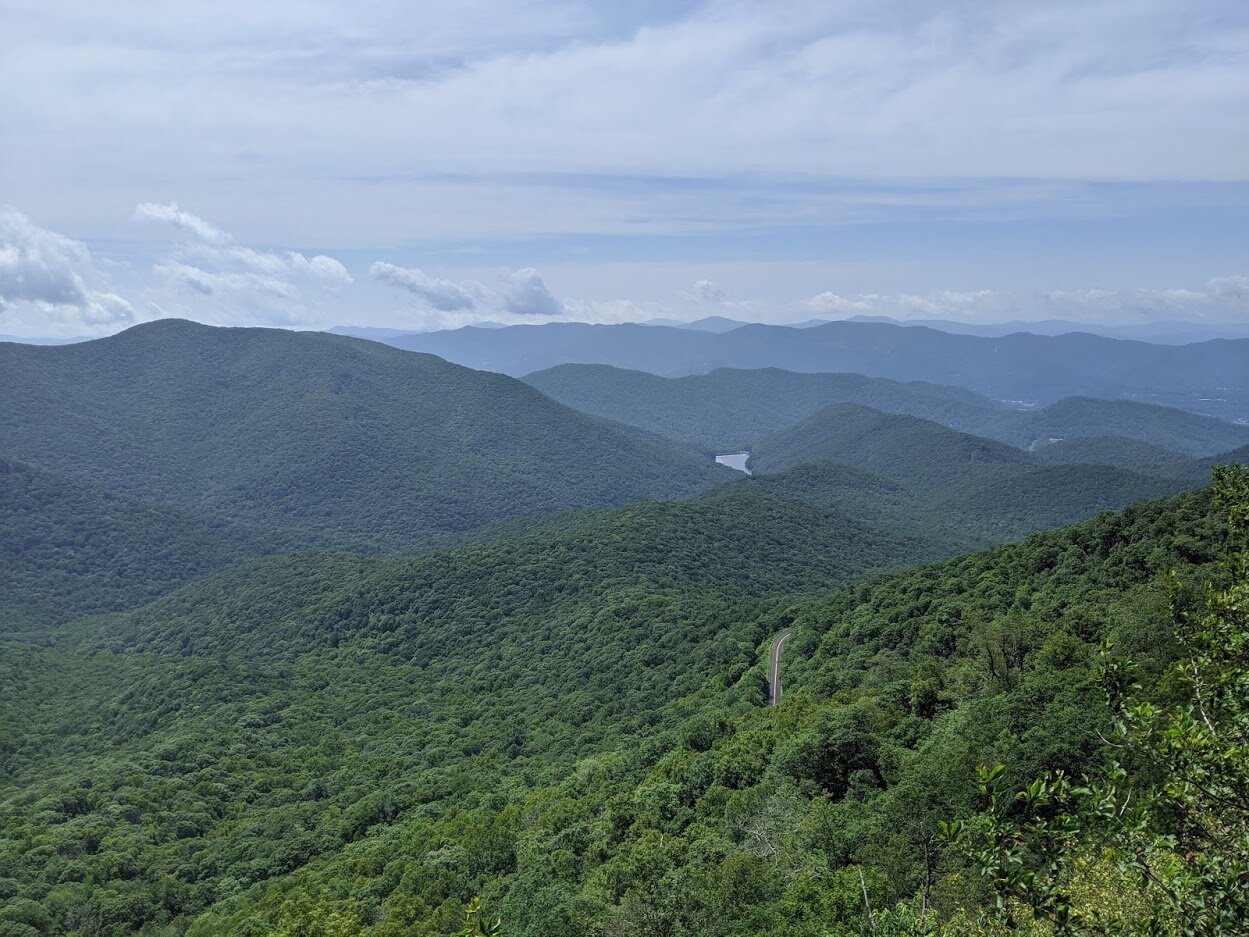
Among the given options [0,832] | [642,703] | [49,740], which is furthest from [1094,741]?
[49,740]

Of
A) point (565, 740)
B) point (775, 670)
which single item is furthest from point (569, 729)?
point (775, 670)

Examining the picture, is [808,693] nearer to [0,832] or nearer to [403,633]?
[0,832]

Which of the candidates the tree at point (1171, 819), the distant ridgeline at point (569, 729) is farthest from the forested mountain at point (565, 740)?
the tree at point (1171, 819)

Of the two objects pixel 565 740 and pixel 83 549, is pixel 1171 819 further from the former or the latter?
pixel 83 549

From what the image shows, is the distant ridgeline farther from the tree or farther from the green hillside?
the green hillside

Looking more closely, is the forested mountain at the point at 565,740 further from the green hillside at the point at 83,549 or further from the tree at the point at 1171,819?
the green hillside at the point at 83,549
